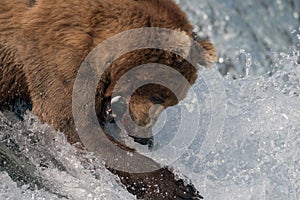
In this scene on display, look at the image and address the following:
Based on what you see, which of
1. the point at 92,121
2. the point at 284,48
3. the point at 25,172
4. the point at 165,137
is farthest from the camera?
the point at 284,48

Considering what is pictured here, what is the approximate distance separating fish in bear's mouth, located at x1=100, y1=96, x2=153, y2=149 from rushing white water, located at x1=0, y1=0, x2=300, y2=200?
23 cm

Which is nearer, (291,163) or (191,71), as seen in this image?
(191,71)

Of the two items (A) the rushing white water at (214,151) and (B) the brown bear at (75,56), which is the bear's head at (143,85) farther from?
(A) the rushing white water at (214,151)

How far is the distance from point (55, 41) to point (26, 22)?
21cm

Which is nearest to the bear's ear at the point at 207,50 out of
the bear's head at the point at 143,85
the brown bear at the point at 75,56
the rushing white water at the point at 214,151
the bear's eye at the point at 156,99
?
the bear's head at the point at 143,85

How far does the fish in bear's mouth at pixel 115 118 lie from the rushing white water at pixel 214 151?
0.75ft

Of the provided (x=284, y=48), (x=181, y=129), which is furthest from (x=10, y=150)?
(x=284, y=48)

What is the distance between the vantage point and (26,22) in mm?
4449

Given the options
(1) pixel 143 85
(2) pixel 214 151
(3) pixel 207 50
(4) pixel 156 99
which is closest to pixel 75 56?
(1) pixel 143 85

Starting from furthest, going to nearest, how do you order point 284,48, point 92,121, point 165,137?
point 284,48 → point 165,137 → point 92,121

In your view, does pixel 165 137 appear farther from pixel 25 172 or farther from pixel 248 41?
pixel 248 41

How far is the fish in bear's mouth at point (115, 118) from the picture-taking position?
446 centimetres

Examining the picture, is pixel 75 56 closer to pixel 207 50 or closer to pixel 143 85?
pixel 143 85

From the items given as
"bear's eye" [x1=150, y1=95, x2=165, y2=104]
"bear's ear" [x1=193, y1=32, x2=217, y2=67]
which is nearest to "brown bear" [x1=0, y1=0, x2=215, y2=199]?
"bear's eye" [x1=150, y1=95, x2=165, y2=104]
